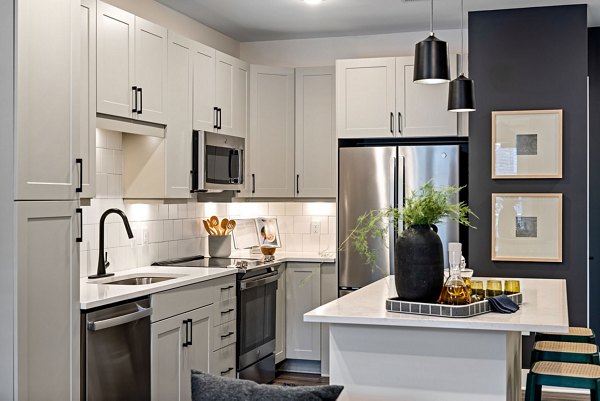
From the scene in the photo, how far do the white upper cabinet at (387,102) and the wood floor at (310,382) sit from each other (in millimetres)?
1920

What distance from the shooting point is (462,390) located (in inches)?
104

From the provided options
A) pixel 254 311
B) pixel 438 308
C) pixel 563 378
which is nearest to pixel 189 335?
pixel 254 311

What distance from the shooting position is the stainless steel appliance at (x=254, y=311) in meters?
5.05

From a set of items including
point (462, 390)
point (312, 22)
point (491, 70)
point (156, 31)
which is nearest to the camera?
point (462, 390)

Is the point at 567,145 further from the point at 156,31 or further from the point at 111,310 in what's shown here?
the point at 111,310

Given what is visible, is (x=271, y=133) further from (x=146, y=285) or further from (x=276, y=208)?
(x=146, y=285)

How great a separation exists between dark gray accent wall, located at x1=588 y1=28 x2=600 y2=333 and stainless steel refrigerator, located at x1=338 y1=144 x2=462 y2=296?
47.3 inches

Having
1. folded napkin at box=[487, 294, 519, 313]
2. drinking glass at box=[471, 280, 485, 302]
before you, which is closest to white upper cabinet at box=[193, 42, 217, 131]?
drinking glass at box=[471, 280, 485, 302]

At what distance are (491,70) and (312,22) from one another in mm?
1430

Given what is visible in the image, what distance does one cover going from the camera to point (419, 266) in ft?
9.33

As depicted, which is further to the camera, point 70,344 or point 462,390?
point 70,344

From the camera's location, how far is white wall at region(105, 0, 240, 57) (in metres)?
→ 4.75

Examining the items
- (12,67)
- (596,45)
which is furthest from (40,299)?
(596,45)

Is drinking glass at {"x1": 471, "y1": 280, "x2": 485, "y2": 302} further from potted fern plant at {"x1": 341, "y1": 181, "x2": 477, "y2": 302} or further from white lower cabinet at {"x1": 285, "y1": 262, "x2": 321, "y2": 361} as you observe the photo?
white lower cabinet at {"x1": 285, "y1": 262, "x2": 321, "y2": 361}
